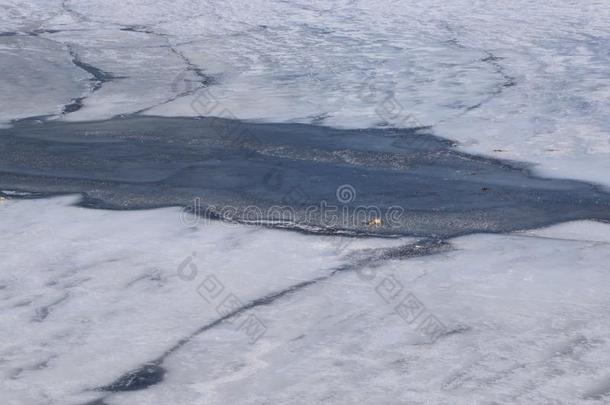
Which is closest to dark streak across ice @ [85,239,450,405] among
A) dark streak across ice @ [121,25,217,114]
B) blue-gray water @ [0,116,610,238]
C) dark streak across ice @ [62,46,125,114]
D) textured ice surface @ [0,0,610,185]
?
blue-gray water @ [0,116,610,238]

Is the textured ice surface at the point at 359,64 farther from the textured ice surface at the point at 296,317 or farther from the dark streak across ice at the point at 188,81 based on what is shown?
the textured ice surface at the point at 296,317

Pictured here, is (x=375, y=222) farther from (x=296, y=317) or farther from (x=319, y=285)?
(x=296, y=317)

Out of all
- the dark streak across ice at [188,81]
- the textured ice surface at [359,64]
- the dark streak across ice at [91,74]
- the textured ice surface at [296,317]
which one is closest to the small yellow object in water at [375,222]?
the textured ice surface at [296,317]

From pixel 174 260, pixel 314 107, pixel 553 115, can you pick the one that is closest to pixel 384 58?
pixel 314 107

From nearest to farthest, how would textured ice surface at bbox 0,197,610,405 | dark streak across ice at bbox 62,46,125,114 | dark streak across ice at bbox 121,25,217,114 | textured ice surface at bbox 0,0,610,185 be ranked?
textured ice surface at bbox 0,197,610,405 → textured ice surface at bbox 0,0,610,185 → dark streak across ice at bbox 62,46,125,114 → dark streak across ice at bbox 121,25,217,114

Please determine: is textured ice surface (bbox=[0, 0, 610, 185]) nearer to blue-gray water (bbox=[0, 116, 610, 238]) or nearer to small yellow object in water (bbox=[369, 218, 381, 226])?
blue-gray water (bbox=[0, 116, 610, 238])

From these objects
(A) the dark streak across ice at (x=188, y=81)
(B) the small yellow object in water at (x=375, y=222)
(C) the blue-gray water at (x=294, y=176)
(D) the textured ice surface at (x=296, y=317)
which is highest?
(A) the dark streak across ice at (x=188, y=81)

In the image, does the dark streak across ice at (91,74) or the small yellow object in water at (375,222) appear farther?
the dark streak across ice at (91,74)

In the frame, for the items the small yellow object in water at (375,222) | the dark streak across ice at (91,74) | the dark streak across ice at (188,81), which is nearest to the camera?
the small yellow object in water at (375,222)
